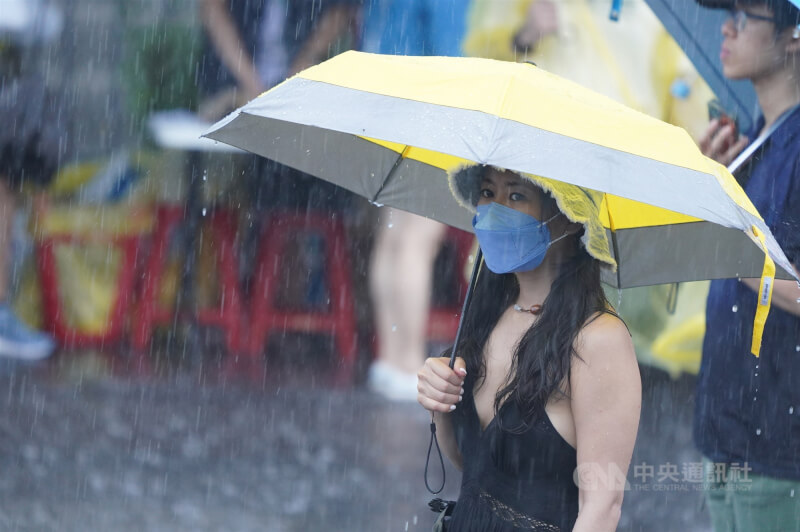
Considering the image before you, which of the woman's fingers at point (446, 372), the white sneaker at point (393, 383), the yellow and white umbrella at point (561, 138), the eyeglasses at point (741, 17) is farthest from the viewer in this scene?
the white sneaker at point (393, 383)

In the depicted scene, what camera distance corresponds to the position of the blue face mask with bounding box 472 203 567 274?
8.52 ft

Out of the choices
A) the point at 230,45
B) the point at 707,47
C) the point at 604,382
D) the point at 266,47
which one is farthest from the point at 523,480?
the point at 230,45

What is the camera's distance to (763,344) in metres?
3.32

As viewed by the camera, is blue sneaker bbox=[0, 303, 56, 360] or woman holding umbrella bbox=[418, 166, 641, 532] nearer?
woman holding umbrella bbox=[418, 166, 641, 532]

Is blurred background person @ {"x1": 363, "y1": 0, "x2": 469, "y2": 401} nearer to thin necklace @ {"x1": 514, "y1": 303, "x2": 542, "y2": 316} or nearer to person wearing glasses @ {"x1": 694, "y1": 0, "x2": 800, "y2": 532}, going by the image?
person wearing glasses @ {"x1": 694, "y1": 0, "x2": 800, "y2": 532}

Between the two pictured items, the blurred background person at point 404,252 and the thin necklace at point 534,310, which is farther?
the blurred background person at point 404,252

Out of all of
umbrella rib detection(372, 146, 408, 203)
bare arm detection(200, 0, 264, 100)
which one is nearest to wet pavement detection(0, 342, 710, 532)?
bare arm detection(200, 0, 264, 100)

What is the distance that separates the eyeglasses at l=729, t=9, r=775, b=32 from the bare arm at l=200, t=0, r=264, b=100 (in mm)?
4986

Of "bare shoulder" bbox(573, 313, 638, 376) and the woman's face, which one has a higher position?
the woman's face

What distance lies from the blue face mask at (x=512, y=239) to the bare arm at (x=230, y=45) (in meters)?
5.60

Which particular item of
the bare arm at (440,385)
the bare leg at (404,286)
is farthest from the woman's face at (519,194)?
the bare leg at (404,286)

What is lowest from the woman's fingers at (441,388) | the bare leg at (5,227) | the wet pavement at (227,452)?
the wet pavement at (227,452)

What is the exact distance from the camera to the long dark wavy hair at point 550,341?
8.18ft

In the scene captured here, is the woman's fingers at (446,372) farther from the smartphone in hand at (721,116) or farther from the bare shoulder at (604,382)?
the smartphone in hand at (721,116)
